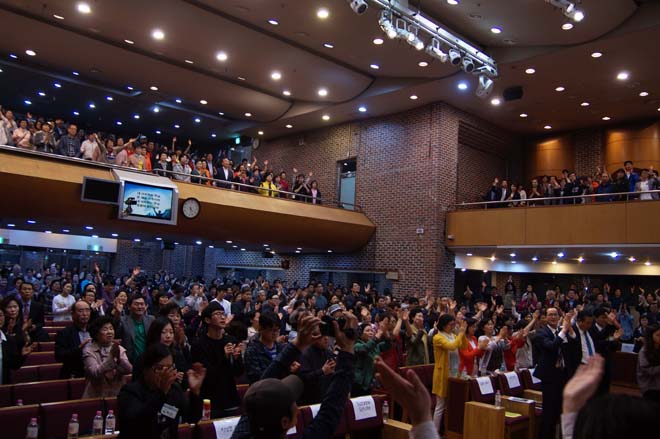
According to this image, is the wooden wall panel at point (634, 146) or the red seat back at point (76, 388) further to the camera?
the wooden wall panel at point (634, 146)

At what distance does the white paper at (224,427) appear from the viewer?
Result: 11.9 ft

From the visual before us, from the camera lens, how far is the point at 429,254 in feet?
48.0

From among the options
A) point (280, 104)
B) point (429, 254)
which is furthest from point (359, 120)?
point (429, 254)

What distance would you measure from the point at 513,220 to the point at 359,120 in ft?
19.6

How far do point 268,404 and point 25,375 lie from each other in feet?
16.6

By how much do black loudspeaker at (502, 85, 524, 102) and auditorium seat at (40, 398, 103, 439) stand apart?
12257mm

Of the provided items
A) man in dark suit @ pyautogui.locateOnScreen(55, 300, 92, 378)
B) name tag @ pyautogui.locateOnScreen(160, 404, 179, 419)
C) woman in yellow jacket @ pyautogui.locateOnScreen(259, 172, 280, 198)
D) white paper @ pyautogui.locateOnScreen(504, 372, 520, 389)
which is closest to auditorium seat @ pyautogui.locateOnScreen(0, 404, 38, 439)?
man in dark suit @ pyautogui.locateOnScreen(55, 300, 92, 378)

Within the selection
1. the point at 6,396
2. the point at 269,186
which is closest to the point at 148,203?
the point at 269,186

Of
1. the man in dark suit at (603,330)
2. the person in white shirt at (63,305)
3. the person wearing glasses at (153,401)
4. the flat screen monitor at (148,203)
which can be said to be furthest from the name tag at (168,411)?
the flat screen monitor at (148,203)

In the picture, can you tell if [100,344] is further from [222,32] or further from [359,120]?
[359,120]

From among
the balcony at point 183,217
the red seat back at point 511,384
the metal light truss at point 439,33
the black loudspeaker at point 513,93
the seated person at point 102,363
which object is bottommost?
the red seat back at point 511,384

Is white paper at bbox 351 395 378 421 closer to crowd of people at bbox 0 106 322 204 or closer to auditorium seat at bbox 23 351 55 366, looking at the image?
auditorium seat at bbox 23 351 55 366

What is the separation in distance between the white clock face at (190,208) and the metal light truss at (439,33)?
599 centimetres

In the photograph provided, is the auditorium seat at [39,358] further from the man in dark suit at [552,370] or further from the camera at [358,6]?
the camera at [358,6]
